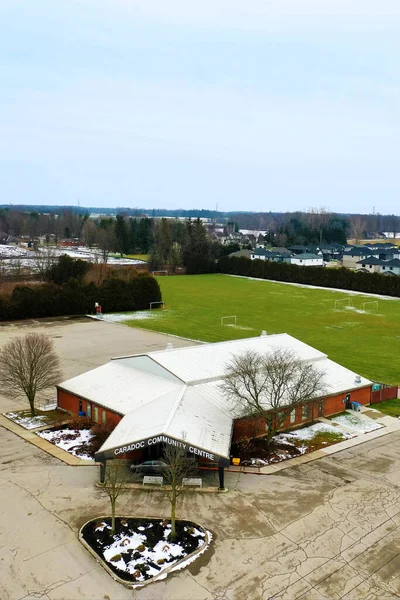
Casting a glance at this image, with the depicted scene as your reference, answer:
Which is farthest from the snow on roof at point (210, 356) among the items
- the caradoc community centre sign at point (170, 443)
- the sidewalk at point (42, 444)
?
the sidewalk at point (42, 444)

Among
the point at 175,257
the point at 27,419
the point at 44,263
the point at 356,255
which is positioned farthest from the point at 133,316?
the point at 356,255

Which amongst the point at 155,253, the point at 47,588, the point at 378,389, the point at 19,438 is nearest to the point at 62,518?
the point at 47,588

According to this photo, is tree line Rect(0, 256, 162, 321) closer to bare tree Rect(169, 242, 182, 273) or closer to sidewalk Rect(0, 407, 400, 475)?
sidewalk Rect(0, 407, 400, 475)

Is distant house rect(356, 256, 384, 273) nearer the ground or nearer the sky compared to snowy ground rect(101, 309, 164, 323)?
nearer the sky

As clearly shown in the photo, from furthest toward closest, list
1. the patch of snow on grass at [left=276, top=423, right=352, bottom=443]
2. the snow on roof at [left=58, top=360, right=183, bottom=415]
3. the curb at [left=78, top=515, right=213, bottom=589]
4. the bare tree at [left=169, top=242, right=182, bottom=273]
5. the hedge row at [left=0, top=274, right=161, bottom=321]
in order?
1. the bare tree at [left=169, top=242, right=182, bottom=273]
2. the hedge row at [left=0, top=274, right=161, bottom=321]
3. the patch of snow on grass at [left=276, top=423, right=352, bottom=443]
4. the snow on roof at [left=58, top=360, right=183, bottom=415]
5. the curb at [left=78, top=515, right=213, bottom=589]

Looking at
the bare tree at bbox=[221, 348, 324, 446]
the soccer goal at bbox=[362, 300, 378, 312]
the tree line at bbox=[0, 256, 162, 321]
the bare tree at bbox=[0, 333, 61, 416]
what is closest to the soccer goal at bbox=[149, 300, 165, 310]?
the tree line at bbox=[0, 256, 162, 321]

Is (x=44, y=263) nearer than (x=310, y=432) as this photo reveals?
No

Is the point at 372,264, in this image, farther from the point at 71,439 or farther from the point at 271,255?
the point at 71,439

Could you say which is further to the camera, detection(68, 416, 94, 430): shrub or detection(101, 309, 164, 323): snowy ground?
detection(101, 309, 164, 323): snowy ground
